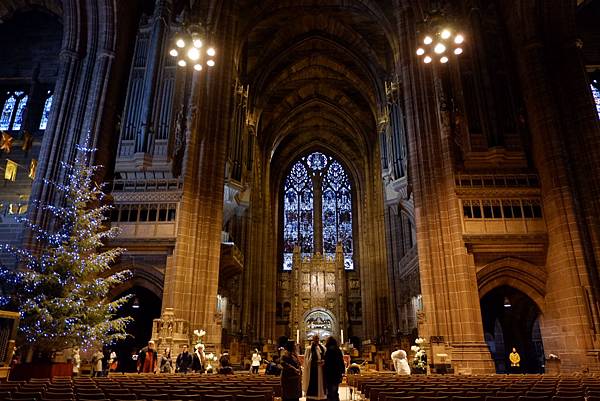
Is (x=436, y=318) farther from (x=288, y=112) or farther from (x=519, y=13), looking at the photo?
(x=288, y=112)

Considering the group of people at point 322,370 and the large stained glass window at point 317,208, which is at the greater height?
the large stained glass window at point 317,208

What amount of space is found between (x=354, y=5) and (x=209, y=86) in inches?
453

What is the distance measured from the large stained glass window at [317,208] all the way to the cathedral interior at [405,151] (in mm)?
11715

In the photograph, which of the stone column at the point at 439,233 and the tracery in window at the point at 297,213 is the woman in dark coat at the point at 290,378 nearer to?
the stone column at the point at 439,233

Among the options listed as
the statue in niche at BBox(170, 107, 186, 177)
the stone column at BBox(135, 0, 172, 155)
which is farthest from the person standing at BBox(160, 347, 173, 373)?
the stone column at BBox(135, 0, 172, 155)

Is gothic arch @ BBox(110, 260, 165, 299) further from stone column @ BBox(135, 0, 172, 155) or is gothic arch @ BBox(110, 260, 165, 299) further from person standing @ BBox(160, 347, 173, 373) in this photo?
stone column @ BBox(135, 0, 172, 155)

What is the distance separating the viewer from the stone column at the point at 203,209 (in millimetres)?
15445

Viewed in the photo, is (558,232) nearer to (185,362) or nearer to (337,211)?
(185,362)

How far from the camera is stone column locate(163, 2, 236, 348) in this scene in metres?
15.4

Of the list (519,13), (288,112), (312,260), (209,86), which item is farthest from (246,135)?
(519,13)

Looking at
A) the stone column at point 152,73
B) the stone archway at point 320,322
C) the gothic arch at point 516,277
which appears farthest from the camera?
the stone archway at point 320,322

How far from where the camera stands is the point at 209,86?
18.5 metres

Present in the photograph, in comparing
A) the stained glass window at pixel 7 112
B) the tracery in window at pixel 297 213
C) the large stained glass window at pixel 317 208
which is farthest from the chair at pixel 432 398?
the tracery in window at pixel 297 213

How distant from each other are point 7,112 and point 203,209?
12884mm
